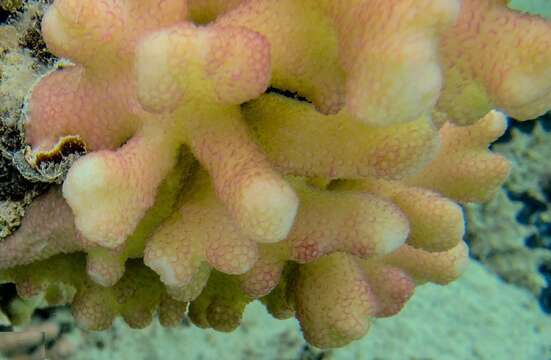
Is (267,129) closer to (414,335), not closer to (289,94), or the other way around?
(289,94)

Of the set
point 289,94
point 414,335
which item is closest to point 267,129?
point 289,94

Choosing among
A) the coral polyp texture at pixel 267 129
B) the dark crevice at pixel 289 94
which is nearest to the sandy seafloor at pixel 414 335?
the coral polyp texture at pixel 267 129

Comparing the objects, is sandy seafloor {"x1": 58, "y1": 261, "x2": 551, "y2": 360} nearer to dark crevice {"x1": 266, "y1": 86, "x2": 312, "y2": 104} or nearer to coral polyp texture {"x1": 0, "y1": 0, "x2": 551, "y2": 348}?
coral polyp texture {"x1": 0, "y1": 0, "x2": 551, "y2": 348}

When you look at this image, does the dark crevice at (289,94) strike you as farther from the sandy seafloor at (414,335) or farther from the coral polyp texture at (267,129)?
the sandy seafloor at (414,335)

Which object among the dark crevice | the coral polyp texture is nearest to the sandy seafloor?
the coral polyp texture

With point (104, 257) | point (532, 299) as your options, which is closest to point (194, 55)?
point (104, 257)
